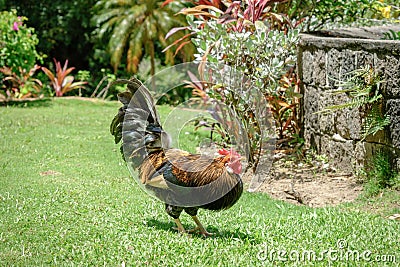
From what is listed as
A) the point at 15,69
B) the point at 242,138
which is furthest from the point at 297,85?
the point at 15,69

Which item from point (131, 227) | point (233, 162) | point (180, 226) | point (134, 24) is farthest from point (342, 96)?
point (134, 24)

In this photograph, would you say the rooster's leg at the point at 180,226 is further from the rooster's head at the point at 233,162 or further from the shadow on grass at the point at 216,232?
the rooster's head at the point at 233,162

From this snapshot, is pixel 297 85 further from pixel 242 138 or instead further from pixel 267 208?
pixel 267 208

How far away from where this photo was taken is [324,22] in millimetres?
8992

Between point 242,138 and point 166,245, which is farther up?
point 166,245

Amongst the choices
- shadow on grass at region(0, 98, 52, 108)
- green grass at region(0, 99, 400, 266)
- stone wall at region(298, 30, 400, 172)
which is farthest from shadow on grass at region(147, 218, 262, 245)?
shadow on grass at region(0, 98, 52, 108)

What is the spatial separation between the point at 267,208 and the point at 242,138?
4.16 feet

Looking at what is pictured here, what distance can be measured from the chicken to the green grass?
1.05 ft

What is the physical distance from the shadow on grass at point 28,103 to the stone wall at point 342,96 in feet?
20.8

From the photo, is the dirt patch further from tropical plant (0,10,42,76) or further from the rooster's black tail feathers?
tropical plant (0,10,42,76)

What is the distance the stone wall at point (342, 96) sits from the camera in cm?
618

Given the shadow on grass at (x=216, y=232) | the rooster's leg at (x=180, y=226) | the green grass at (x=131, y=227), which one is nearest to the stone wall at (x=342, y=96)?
the green grass at (x=131, y=227)

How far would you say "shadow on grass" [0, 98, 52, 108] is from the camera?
482 inches

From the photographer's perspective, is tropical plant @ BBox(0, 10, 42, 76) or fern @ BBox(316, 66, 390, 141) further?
tropical plant @ BBox(0, 10, 42, 76)
